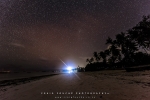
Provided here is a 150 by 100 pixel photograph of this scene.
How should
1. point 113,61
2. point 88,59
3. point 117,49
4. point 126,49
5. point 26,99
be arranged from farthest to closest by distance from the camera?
point 88,59 < point 113,61 < point 117,49 < point 126,49 < point 26,99

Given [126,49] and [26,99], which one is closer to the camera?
[26,99]

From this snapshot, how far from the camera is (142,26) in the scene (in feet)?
85.5

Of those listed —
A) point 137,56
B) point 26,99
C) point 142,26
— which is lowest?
point 26,99

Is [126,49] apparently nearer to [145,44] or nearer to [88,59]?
[145,44]

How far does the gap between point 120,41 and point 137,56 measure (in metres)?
9.35

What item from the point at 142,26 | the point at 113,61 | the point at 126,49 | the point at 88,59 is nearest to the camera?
the point at 142,26

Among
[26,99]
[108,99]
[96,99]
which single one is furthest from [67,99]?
[26,99]

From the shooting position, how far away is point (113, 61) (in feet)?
228

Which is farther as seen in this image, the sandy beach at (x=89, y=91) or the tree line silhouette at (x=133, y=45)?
the tree line silhouette at (x=133, y=45)

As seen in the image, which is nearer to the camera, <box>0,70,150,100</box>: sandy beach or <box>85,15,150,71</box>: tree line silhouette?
<box>0,70,150,100</box>: sandy beach

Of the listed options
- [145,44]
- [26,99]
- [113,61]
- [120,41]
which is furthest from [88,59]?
[26,99]

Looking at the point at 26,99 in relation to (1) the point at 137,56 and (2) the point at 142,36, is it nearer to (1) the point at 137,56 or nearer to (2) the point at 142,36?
(2) the point at 142,36

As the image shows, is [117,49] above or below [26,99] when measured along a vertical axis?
above

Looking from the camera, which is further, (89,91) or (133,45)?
(133,45)
